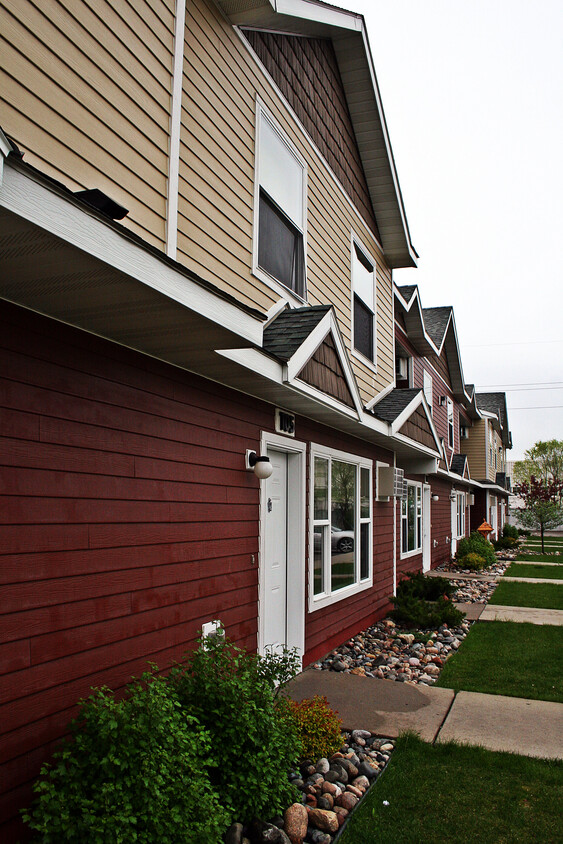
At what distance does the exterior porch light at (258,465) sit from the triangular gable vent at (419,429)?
398cm

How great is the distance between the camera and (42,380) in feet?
11.3

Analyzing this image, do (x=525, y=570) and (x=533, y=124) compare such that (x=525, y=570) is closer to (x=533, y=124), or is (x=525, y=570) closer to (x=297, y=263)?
(x=533, y=124)

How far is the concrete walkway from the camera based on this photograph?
17.2 feet

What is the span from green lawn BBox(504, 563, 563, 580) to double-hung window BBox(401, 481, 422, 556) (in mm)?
3889

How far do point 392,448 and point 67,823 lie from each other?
878 centimetres

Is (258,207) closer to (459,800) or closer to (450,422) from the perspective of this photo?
(459,800)

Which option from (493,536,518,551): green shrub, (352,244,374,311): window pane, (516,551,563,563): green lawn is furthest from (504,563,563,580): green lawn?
(352,244,374,311): window pane

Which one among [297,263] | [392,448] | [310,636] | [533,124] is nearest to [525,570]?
[392,448]

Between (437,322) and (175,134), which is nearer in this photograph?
(175,134)

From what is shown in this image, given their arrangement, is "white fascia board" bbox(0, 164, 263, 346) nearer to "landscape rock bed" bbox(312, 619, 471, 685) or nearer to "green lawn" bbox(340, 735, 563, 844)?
"green lawn" bbox(340, 735, 563, 844)

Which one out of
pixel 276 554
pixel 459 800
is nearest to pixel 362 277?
pixel 276 554

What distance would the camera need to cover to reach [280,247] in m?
6.82

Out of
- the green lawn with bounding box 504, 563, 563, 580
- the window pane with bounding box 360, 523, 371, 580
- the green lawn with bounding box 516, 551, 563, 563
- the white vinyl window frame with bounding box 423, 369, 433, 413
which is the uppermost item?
the white vinyl window frame with bounding box 423, 369, 433, 413

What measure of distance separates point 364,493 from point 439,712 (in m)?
4.10
